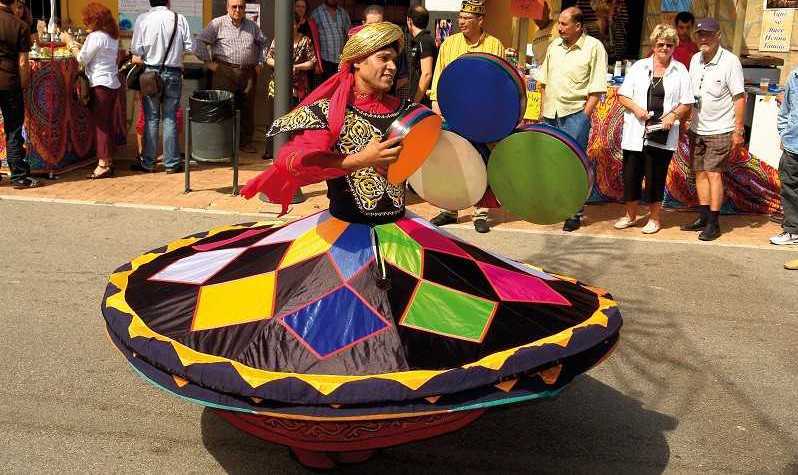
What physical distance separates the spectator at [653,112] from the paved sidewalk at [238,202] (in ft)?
1.50

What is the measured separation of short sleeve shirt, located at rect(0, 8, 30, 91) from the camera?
27.8 ft

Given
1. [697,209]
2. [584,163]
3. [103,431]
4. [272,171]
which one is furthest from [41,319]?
[697,209]

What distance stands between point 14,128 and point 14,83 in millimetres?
432

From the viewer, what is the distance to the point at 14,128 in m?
8.82

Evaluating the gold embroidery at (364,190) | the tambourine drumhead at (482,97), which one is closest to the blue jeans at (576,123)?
the tambourine drumhead at (482,97)

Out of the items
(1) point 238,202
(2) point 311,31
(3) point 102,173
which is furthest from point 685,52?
(3) point 102,173

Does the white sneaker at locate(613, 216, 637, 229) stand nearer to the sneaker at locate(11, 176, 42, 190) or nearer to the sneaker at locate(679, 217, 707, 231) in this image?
the sneaker at locate(679, 217, 707, 231)

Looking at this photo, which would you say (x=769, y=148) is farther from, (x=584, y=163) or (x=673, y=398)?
(x=584, y=163)

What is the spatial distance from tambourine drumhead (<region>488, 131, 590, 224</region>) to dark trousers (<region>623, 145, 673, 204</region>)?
4.40 m

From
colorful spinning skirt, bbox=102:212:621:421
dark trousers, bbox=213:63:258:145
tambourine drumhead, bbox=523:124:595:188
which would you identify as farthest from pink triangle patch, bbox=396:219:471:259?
dark trousers, bbox=213:63:258:145

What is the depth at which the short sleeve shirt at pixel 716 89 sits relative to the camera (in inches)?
316

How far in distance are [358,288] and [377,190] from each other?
1.55 ft

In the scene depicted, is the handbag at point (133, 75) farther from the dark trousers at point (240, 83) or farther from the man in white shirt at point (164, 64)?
the dark trousers at point (240, 83)

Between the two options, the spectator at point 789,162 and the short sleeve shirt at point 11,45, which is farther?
the short sleeve shirt at point 11,45
